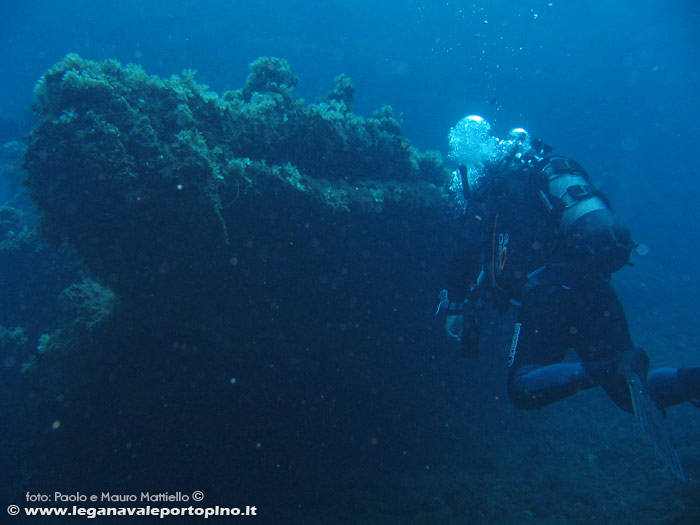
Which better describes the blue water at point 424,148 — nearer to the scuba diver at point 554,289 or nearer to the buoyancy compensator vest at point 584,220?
the scuba diver at point 554,289

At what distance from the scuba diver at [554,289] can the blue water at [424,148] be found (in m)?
1.73

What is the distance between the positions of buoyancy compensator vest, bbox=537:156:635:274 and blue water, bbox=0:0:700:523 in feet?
8.68

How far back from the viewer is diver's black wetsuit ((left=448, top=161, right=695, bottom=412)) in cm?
324

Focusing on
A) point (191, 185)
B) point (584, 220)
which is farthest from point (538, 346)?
point (191, 185)

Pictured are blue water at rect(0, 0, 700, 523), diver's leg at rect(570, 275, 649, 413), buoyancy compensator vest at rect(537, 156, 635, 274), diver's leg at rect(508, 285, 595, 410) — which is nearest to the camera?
diver's leg at rect(570, 275, 649, 413)

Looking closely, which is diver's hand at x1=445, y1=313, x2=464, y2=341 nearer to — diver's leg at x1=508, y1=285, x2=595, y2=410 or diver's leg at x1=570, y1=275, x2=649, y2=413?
diver's leg at x1=508, y1=285, x2=595, y2=410

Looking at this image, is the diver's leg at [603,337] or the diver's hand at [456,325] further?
the diver's hand at [456,325]

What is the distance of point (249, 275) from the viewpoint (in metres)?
4.51

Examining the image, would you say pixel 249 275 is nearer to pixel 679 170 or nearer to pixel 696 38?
pixel 679 170

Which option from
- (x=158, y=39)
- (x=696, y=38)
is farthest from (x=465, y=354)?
(x=696, y=38)

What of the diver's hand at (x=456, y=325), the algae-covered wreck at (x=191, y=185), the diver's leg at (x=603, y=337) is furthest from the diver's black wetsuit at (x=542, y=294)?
the algae-covered wreck at (x=191, y=185)

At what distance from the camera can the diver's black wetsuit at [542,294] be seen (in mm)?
3244

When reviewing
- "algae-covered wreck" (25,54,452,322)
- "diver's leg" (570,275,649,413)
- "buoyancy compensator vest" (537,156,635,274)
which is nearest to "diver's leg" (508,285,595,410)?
"diver's leg" (570,275,649,413)

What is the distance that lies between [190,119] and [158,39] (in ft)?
150
